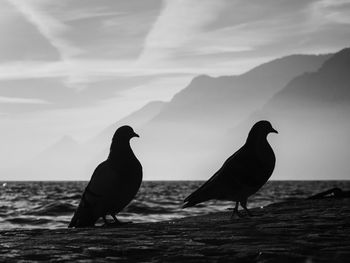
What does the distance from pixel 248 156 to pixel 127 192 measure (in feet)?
6.10

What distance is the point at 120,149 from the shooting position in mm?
9289

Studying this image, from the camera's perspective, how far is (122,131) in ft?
31.4

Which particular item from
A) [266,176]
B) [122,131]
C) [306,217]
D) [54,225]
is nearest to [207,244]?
[306,217]

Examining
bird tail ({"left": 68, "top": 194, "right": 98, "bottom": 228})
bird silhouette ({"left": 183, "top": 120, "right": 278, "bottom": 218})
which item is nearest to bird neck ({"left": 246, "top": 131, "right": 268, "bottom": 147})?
bird silhouette ({"left": 183, "top": 120, "right": 278, "bottom": 218})

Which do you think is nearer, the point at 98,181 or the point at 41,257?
the point at 41,257

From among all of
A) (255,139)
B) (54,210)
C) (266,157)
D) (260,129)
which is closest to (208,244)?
(266,157)

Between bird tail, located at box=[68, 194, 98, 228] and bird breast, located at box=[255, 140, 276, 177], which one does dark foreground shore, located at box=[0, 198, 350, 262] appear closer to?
bird breast, located at box=[255, 140, 276, 177]

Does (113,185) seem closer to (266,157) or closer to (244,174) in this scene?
(244,174)

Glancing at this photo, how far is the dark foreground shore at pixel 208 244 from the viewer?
4.63 m

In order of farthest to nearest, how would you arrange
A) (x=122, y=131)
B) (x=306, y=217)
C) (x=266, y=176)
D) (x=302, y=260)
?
(x=122, y=131)
(x=266, y=176)
(x=306, y=217)
(x=302, y=260)

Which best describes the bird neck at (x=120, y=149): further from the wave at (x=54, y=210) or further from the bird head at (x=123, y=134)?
the wave at (x=54, y=210)

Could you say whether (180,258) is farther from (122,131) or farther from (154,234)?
(122,131)

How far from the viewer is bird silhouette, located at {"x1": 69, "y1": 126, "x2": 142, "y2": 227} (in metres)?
9.04

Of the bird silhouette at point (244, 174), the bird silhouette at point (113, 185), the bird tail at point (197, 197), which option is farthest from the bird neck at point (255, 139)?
the bird silhouette at point (113, 185)
